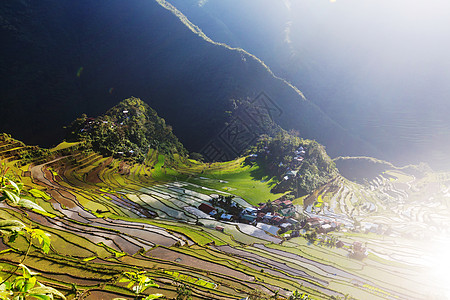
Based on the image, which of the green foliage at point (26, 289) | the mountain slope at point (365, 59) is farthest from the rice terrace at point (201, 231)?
the mountain slope at point (365, 59)

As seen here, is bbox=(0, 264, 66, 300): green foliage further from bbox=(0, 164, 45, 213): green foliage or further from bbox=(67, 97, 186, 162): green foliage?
bbox=(67, 97, 186, 162): green foliage

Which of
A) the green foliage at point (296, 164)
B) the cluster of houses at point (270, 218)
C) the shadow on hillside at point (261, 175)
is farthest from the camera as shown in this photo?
the shadow on hillside at point (261, 175)

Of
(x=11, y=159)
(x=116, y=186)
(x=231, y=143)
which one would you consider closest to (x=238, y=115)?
(x=231, y=143)

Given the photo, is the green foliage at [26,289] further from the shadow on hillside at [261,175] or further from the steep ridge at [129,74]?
the steep ridge at [129,74]

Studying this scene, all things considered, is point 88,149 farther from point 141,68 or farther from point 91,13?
point 91,13

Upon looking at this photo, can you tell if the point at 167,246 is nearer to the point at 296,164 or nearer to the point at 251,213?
the point at 251,213

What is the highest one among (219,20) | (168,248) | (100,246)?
(219,20)

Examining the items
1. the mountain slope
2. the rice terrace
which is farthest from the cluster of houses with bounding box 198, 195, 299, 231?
the mountain slope
